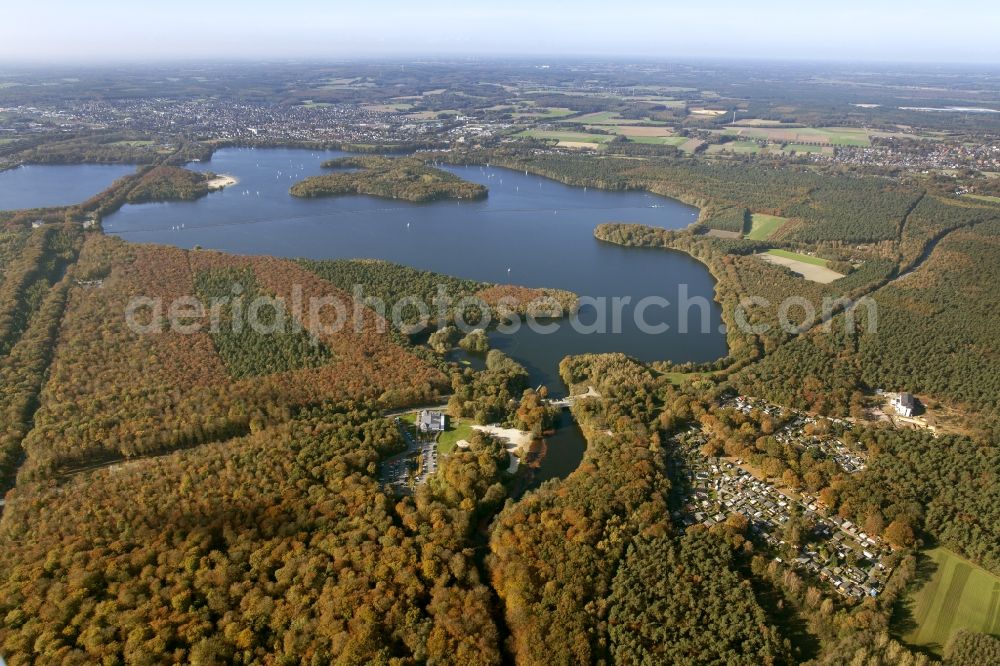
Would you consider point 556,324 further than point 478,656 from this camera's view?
Yes

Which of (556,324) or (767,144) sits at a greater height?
(767,144)

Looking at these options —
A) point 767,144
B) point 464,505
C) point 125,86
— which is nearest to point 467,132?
point 767,144

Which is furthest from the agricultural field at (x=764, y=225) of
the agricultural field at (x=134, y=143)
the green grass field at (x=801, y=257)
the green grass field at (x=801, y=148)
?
the agricultural field at (x=134, y=143)

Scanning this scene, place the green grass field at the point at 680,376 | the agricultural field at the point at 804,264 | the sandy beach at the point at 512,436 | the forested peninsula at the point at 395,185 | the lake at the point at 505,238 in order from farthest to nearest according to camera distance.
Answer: the forested peninsula at the point at 395,185 → the agricultural field at the point at 804,264 → the lake at the point at 505,238 → the green grass field at the point at 680,376 → the sandy beach at the point at 512,436

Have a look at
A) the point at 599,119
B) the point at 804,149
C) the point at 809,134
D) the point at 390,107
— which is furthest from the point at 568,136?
the point at 390,107

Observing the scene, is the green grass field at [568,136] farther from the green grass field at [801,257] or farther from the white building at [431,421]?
the white building at [431,421]

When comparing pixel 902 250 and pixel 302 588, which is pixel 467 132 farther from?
pixel 302 588
